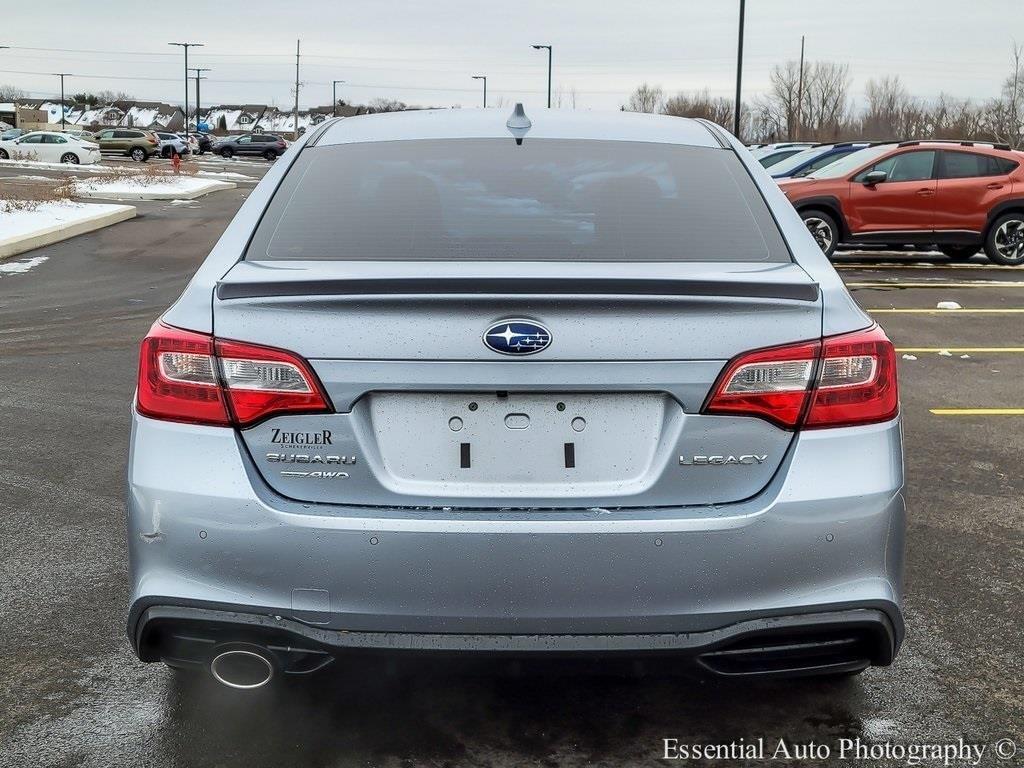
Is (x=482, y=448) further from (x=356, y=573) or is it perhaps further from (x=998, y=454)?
(x=998, y=454)

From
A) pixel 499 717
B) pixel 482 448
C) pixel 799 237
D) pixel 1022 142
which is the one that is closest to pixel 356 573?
pixel 482 448

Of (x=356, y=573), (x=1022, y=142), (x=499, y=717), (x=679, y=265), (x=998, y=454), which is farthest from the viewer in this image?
(x=1022, y=142)

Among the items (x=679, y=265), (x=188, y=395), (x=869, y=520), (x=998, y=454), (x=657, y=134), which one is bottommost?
(x=998, y=454)

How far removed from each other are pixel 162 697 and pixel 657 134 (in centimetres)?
232

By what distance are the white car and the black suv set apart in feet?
61.5

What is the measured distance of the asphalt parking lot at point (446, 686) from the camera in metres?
3.15

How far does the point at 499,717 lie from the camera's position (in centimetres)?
332

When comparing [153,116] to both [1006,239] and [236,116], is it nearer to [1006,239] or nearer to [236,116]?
[236,116]

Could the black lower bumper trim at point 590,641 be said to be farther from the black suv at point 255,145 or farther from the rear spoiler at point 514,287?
the black suv at point 255,145

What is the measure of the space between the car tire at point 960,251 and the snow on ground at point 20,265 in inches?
521

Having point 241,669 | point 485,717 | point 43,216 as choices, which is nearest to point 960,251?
point 43,216

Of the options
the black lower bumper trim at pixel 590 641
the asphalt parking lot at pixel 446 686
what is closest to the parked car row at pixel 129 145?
the asphalt parking lot at pixel 446 686

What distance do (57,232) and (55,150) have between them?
1412 inches

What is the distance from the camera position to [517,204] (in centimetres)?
348
